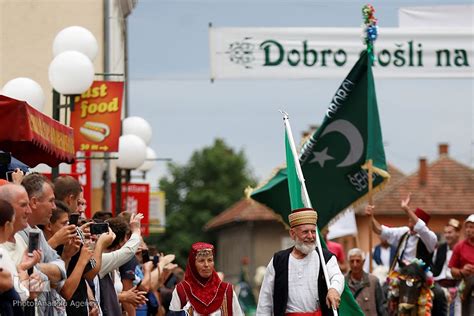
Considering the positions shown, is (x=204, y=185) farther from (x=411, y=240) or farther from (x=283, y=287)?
(x=283, y=287)

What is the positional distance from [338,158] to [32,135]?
21.1 feet

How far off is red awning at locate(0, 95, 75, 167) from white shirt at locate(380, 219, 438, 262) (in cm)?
475

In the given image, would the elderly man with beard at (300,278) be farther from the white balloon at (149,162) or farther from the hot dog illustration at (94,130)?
the white balloon at (149,162)

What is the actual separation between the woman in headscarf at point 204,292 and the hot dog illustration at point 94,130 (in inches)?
254

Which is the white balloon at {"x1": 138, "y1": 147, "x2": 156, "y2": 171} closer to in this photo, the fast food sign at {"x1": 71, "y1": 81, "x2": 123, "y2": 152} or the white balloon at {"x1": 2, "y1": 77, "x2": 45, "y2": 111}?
the fast food sign at {"x1": 71, "y1": 81, "x2": 123, "y2": 152}

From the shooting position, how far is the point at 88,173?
23.2 meters


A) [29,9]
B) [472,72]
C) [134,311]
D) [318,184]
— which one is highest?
[29,9]

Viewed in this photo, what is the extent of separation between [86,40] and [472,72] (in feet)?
20.8

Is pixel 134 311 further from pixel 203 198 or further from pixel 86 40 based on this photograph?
pixel 203 198

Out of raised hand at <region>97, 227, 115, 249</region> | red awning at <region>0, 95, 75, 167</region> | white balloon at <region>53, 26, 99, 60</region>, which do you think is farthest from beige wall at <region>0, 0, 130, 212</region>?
raised hand at <region>97, 227, 115, 249</region>

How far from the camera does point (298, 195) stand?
1434 centimetres

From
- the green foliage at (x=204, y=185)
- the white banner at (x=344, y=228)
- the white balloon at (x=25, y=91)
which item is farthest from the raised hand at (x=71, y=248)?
the green foliage at (x=204, y=185)

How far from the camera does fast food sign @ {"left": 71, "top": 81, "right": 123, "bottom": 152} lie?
19750mm

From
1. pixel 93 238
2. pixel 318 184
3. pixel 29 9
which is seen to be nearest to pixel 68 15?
pixel 29 9
